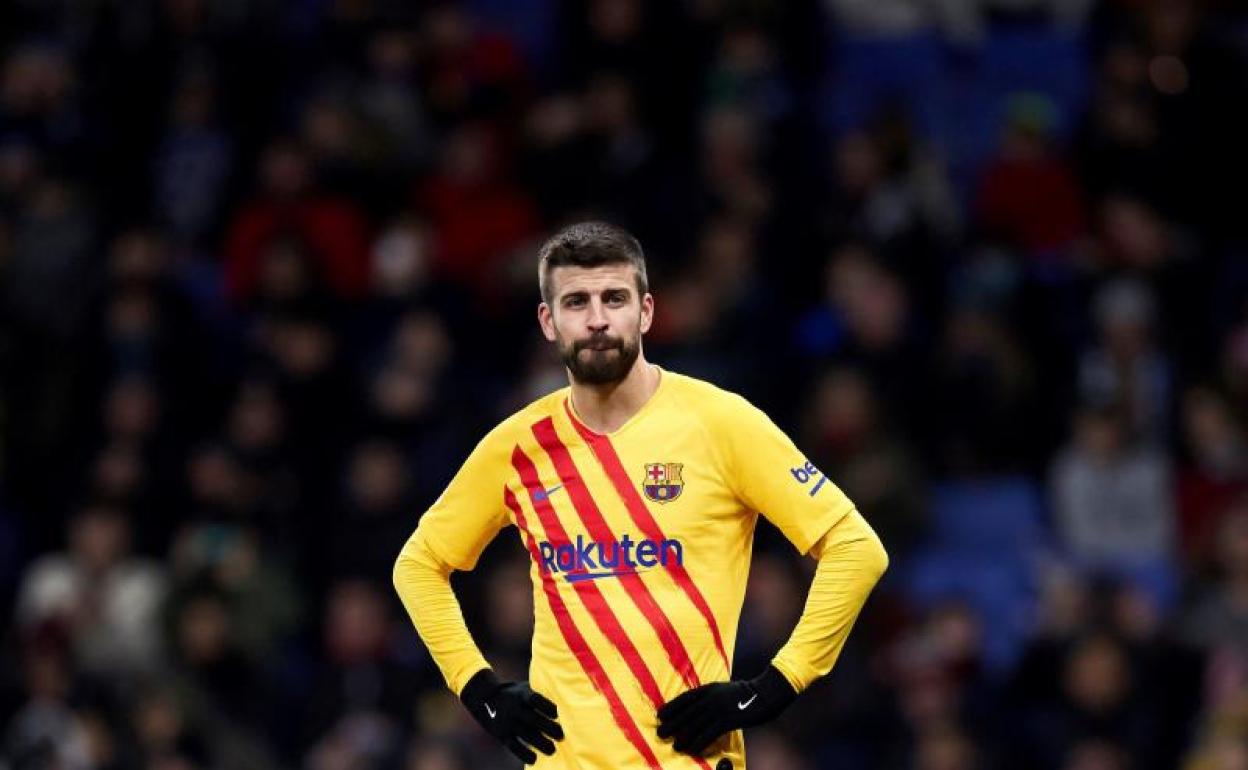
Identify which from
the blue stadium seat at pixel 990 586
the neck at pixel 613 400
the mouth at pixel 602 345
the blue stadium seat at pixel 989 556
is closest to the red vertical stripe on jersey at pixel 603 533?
the neck at pixel 613 400

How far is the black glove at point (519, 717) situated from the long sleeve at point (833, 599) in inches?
24.9

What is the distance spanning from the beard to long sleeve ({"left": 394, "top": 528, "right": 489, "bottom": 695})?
0.78 m

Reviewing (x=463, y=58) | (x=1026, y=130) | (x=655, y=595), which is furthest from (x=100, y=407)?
(x=655, y=595)

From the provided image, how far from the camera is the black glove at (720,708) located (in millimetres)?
5992

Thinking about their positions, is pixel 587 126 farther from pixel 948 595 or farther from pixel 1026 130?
pixel 948 595

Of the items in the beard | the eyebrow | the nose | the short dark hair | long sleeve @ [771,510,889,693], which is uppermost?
the short dark hair

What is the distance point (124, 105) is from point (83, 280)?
1.37 m

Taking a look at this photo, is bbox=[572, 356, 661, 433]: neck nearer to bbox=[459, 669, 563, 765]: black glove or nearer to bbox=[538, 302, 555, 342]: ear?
bbox=[538, 302, 555, 342]: ear

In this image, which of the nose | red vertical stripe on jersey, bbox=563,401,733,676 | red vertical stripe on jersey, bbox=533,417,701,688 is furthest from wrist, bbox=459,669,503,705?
the nose

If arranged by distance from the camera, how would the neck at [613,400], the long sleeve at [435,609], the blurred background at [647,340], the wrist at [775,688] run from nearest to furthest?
the wrist at [775,688]
the neck at [613,400]
the long sleeve at [435,609]
the blurred background at [647,340]

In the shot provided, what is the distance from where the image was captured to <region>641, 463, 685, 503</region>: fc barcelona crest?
618 cm

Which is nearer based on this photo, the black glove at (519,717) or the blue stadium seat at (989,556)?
the black glove at (519,717)

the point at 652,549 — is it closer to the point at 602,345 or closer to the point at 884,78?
the point at 602,345

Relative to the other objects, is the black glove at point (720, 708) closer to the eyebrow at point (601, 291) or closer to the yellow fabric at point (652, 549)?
the yellow fabric at point (652, 549)
